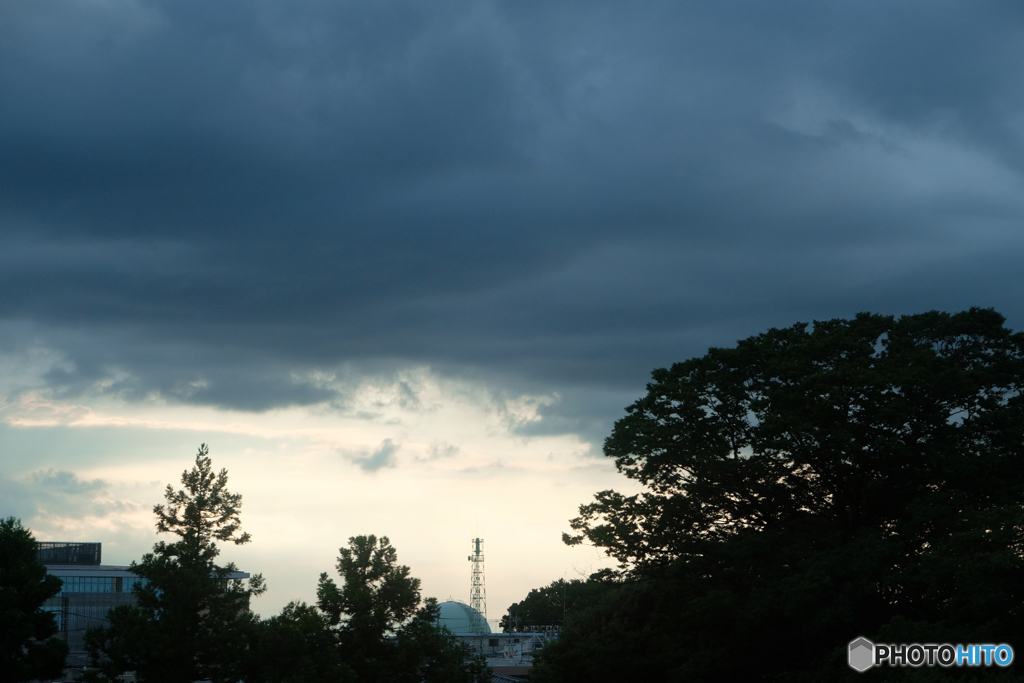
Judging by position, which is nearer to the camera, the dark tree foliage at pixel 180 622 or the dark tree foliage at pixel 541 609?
the dark tree foliage at pixel 180 622

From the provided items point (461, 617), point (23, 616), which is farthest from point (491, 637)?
point (23, 616)

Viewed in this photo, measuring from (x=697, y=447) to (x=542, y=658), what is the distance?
39.1 ft

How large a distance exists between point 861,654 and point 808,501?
25.9 feet

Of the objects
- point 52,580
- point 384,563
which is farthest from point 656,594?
point 52,580

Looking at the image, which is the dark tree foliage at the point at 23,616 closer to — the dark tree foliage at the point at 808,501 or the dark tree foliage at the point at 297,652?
the dark tree foliage at the point at 297,652

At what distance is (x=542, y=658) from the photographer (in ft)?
144

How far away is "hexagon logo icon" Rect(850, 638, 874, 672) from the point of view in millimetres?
34094

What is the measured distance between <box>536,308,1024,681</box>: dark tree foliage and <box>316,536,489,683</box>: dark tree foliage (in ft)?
27.9

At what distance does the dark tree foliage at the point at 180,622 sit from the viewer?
34.7m

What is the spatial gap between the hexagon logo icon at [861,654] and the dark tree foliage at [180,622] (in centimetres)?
2154

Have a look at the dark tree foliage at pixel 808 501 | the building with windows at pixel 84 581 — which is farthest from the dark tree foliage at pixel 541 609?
the dark tree foliage at pixel 808 501

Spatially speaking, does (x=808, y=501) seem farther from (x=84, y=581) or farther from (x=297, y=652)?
(x=84, y=581)

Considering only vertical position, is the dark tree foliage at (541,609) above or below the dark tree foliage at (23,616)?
below

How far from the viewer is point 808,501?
41.3 m
